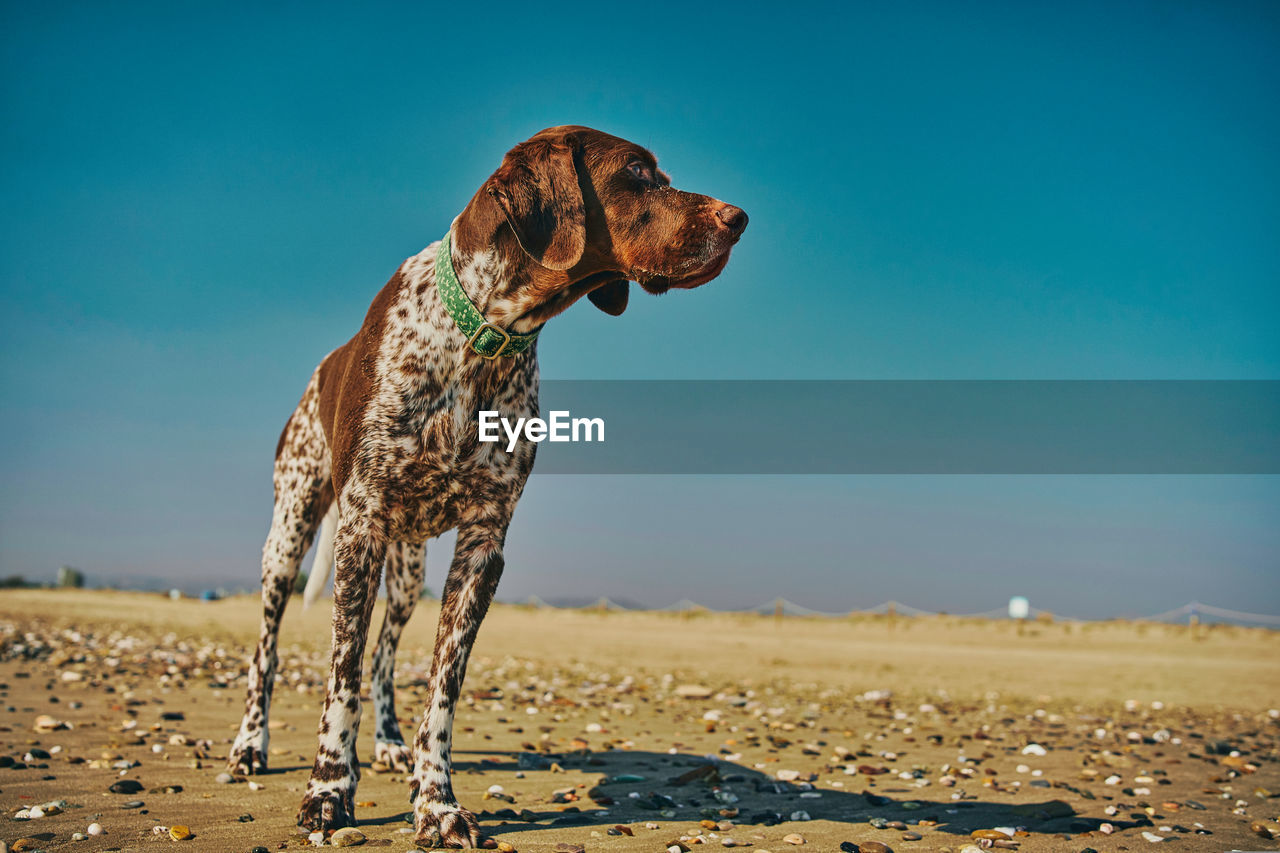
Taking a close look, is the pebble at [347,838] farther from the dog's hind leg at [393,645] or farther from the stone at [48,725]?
the stone at [48,725]

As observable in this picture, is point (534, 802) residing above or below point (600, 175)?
below

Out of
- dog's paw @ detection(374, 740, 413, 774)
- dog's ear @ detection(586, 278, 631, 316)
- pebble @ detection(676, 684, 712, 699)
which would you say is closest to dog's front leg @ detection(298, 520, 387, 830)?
dog's paw @ detection(374, 740, 413, 774)

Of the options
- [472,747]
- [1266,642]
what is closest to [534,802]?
[472,747]

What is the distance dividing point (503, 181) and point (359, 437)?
1502 millimetres

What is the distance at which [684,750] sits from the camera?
729cm

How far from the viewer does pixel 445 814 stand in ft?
13.5

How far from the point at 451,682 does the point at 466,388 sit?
151cm

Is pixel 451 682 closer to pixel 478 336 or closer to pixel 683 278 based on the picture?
pixel 478 336

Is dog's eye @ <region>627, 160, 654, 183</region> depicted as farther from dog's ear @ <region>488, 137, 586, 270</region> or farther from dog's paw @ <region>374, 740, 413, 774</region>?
dog's paw @ <region>374, 740, 413, 774</region>

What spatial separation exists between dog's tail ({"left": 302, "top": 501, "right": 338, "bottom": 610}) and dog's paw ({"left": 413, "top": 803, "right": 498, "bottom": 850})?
8.50ft

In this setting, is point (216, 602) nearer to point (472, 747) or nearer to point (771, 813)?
point (472, 747)

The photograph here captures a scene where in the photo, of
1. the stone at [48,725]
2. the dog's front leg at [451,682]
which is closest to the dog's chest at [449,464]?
the dog's front leg at [451,682]

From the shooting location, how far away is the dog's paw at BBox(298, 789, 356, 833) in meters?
4.21

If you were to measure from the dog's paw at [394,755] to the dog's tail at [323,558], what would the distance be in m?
1.21
